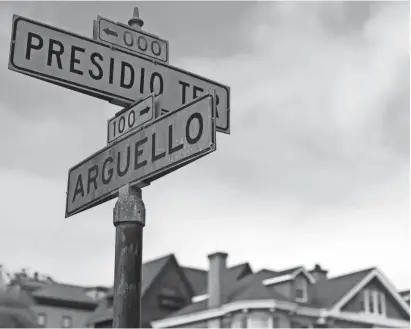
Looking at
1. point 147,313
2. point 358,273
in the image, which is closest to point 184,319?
point 147,313

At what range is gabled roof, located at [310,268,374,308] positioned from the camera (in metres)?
39.0

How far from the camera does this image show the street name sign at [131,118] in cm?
473

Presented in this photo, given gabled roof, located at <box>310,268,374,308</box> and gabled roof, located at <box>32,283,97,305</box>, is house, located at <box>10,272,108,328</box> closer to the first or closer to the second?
gabled roof, located at <box>32,283,97,305</box>

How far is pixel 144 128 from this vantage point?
15.3ft

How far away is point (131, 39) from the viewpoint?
206 inches

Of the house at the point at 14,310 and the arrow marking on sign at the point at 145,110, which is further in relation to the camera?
the house at the point at 14,310

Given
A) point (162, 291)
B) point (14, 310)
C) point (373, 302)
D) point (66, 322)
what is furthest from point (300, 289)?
point (66, 322)

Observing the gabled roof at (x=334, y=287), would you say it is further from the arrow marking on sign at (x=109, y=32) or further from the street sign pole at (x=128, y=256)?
the street sign pole at (x=128, y=256)

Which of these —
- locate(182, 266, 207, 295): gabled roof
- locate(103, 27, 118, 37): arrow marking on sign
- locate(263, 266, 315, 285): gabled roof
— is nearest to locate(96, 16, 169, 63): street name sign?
locate(103, 27, 118, 37): arrow marking on sign

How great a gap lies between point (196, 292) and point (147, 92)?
45.4 meters

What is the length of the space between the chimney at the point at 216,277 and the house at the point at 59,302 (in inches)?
1004

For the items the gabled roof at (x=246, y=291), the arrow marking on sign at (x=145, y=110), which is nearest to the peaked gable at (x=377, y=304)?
the gabled roof at (x=246, y=291)

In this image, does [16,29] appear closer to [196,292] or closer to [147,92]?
[147,92]

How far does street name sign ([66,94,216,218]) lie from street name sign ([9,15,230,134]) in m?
0.37
